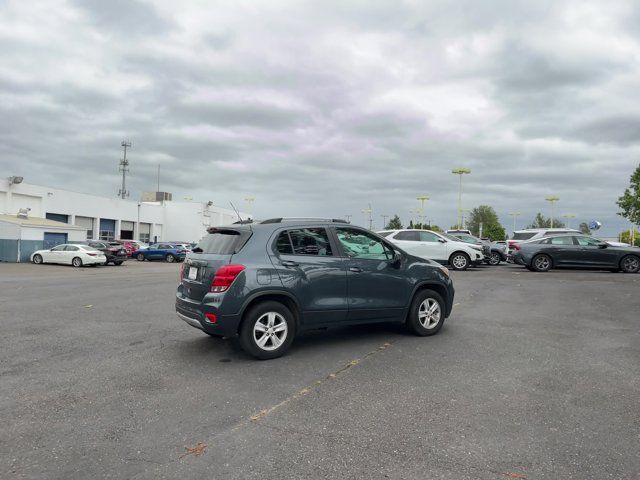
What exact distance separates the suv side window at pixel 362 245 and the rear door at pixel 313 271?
21 centimetres

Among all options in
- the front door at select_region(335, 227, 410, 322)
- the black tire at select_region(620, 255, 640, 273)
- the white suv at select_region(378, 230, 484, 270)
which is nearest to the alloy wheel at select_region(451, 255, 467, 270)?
the white suv at select_region(378, 230, 484, 270)

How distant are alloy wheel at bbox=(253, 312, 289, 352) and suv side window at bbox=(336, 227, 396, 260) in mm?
1293

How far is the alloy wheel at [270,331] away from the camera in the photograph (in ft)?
18.3

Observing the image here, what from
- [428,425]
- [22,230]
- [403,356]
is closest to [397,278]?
[403,356]

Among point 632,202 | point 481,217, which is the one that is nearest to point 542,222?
point 481,217

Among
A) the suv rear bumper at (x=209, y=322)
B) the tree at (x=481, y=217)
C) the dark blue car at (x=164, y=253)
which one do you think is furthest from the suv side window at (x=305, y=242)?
the tree at (x=481, y=217)

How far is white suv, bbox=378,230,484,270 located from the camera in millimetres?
19562

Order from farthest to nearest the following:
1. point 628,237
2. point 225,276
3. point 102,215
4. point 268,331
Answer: point 628,237 → point 102,215 → point 268,331 → point 225,276

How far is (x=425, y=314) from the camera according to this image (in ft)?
22.8

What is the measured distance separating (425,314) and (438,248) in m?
13.1

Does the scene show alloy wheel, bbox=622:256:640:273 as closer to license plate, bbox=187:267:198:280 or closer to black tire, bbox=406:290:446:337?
black tire, bbox=406:290:446:337

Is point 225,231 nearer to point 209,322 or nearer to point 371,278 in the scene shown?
point 209,322

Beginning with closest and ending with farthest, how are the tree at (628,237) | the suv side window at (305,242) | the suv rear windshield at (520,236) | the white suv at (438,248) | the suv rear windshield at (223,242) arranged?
the suv rear windshield at (223,242) → the suv side window at (305,242) → the white suv at (438,248) → the suv rear windshield at (520,236) → the tree at (628,237)

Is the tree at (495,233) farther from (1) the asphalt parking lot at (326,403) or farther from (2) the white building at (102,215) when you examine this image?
(1) the asphalt parking lot at (326,403)
